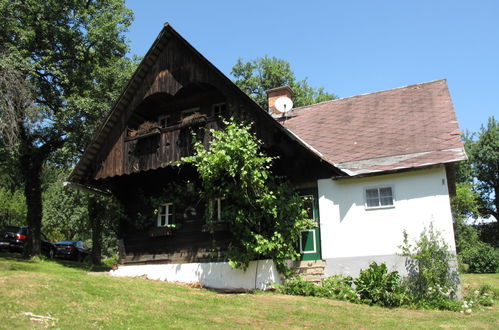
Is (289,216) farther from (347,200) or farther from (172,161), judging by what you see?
(172,161)

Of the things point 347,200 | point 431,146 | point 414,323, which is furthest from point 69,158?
point 414,323

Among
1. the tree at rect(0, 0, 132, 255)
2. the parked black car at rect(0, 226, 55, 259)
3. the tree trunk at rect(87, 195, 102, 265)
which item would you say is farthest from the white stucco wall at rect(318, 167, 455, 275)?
the parked black car at rect(0, 226, 55, 259)

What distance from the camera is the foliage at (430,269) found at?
1176 centimetres

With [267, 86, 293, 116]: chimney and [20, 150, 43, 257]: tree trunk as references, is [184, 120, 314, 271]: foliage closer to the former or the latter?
[267, 86, 293, 116]: chimney

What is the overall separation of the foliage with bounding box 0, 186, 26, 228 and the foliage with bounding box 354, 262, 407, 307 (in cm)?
3432

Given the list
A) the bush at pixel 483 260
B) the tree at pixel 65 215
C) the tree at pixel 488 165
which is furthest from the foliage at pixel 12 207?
the tree at pixel 488 165

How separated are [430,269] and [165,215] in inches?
356

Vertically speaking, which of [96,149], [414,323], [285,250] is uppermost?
[96,149]

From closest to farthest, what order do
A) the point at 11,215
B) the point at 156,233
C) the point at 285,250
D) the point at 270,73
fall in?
the point at 285,250, the point at 156,233, the point at 270,73, the point at 11,215

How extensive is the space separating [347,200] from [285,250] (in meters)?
2.34

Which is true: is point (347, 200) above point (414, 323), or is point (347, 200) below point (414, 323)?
above

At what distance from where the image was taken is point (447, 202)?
1248cm

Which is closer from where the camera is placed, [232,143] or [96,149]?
[232,143]

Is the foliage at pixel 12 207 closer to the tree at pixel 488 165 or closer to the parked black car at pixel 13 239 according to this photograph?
the parked black car at pixel 13 239
